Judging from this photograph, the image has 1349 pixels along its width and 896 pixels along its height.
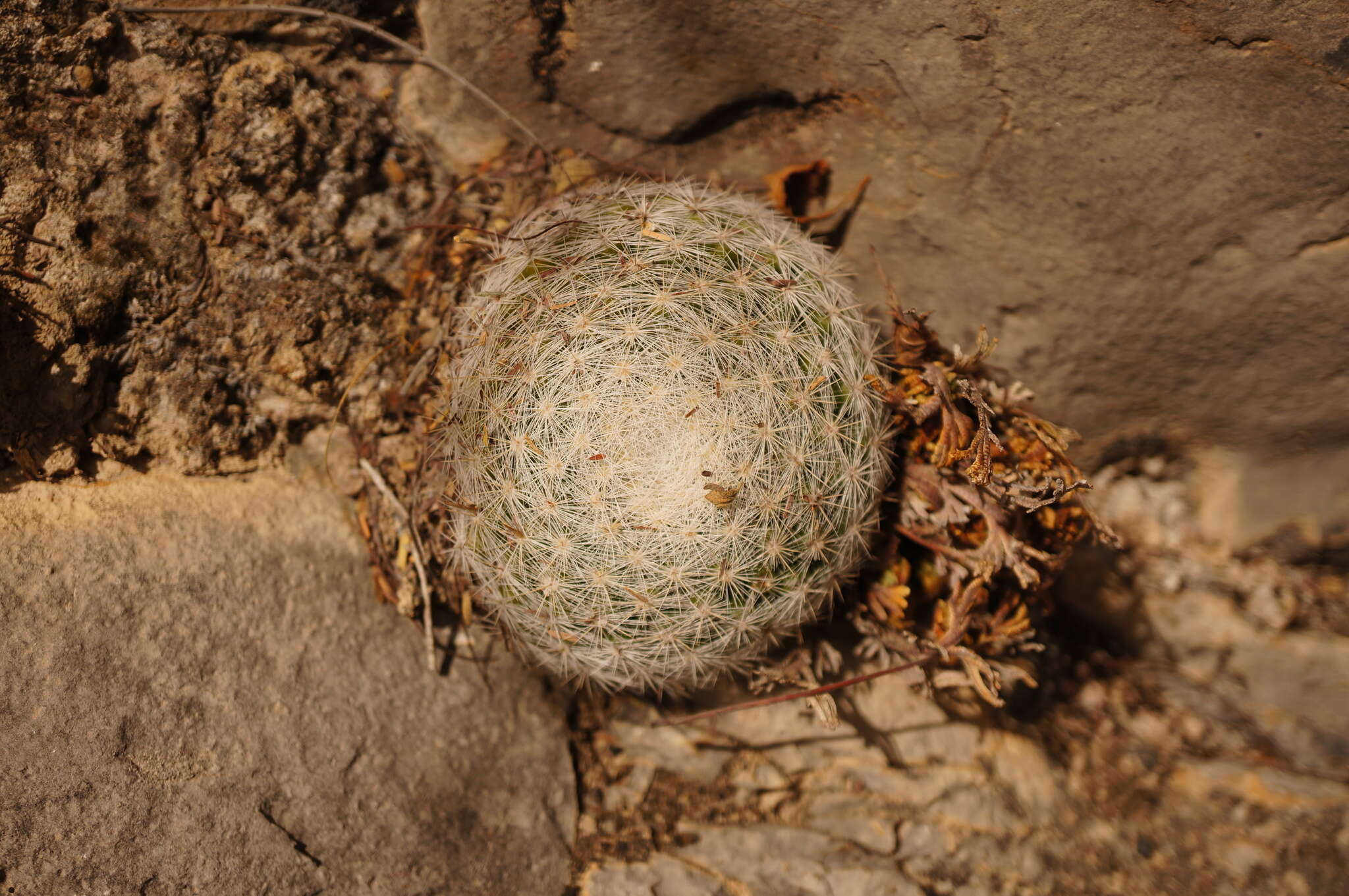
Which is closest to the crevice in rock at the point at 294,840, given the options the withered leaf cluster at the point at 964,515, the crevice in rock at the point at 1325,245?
the withered leaf cluster at the point at 964,515

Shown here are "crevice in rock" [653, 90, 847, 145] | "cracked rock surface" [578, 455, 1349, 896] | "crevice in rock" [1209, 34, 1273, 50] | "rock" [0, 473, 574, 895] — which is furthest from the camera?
"crevice in rock" [653, 90, 847, 145]

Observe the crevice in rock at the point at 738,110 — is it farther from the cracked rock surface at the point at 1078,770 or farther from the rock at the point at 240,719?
the cracked rock surface at the point at 1078,770

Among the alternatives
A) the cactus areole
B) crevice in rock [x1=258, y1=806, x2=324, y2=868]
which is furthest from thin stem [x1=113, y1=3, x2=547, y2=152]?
crevice in rock [x1=258, y1=806, x2=324, y2=868]

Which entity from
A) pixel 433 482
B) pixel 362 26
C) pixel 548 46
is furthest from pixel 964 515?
pixel 362 26

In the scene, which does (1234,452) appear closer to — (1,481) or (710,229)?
(710,229)

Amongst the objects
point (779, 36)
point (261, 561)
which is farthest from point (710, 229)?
point (261, 561)

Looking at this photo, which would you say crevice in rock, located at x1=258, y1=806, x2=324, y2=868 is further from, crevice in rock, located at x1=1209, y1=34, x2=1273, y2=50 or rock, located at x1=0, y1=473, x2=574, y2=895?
crevice in rock, located at x1=1209, y1=34, x2=1273, y2=50
